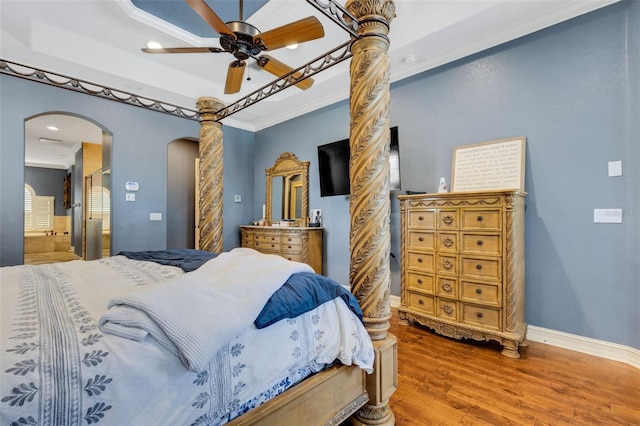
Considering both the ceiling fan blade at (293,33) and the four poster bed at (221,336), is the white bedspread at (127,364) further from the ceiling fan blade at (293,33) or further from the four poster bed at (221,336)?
the ceiling fan blade at (293,33)

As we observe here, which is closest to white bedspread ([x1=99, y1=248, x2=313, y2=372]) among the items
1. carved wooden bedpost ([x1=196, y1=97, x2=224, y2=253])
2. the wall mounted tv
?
carved wooden bedpost ([x1=196, y1=97, x2=224, y2=253])

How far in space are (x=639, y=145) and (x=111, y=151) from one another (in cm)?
553

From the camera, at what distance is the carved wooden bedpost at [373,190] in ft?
4.70

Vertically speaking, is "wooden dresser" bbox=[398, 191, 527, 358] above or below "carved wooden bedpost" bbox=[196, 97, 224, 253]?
below

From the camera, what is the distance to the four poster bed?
29.1 inches

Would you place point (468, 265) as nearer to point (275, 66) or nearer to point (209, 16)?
point (275, 66)

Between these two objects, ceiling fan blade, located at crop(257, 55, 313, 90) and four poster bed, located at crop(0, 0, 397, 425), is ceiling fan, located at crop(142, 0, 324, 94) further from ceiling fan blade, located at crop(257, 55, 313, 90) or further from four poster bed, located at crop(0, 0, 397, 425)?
four poster bed, located at crop(0, 0, 397, 425)

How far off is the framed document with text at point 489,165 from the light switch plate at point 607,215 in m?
0.55

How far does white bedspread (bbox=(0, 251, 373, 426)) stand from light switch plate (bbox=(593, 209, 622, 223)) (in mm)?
2279

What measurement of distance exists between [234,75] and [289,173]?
2377mm

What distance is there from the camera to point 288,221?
4.79 metres

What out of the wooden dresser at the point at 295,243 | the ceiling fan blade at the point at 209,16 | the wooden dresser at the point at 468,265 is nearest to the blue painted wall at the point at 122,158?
the wooden dresser at the point at 295,243

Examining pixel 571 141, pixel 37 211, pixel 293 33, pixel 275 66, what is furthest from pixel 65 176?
pixel 571 141

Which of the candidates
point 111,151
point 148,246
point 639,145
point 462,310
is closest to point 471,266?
point 462,310
